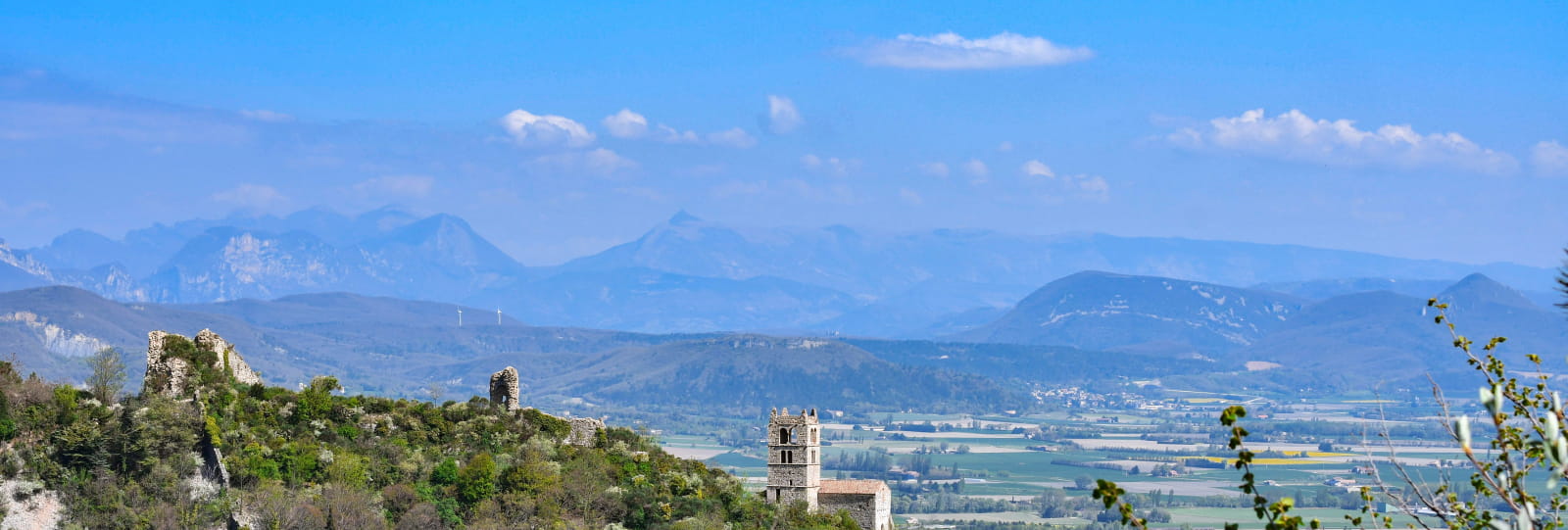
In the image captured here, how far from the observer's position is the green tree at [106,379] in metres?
68.8

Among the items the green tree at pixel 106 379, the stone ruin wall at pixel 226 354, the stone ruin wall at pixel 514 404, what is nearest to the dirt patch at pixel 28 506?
the green tree at pixel 106 379

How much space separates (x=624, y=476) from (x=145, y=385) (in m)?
21.4

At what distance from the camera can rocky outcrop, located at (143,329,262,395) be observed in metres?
70.8

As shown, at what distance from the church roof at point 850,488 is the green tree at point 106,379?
3096 centimetres

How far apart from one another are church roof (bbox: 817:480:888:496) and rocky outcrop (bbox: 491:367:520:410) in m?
17.0

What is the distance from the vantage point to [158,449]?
64.5 m

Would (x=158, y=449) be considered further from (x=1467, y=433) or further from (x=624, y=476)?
(x=1467, y=433)

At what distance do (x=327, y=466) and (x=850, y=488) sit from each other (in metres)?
23.1

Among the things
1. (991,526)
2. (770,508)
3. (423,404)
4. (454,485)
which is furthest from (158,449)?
(991,526)

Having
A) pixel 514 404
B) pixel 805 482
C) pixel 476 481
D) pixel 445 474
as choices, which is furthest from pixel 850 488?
pixel 514 404

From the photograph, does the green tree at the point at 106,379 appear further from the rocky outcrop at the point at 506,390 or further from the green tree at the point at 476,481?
the rocky outcrop at the point at 506,390

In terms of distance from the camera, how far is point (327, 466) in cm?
6831

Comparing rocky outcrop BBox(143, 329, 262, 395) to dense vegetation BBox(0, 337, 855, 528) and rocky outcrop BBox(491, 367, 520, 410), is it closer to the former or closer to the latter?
dense vegetation BBox(0, 337, 855, 528)

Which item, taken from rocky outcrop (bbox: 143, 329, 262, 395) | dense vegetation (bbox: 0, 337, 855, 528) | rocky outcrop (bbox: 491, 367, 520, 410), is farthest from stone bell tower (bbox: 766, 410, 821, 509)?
rocky outcrop (bbox: 143, 329, 262, 395)
